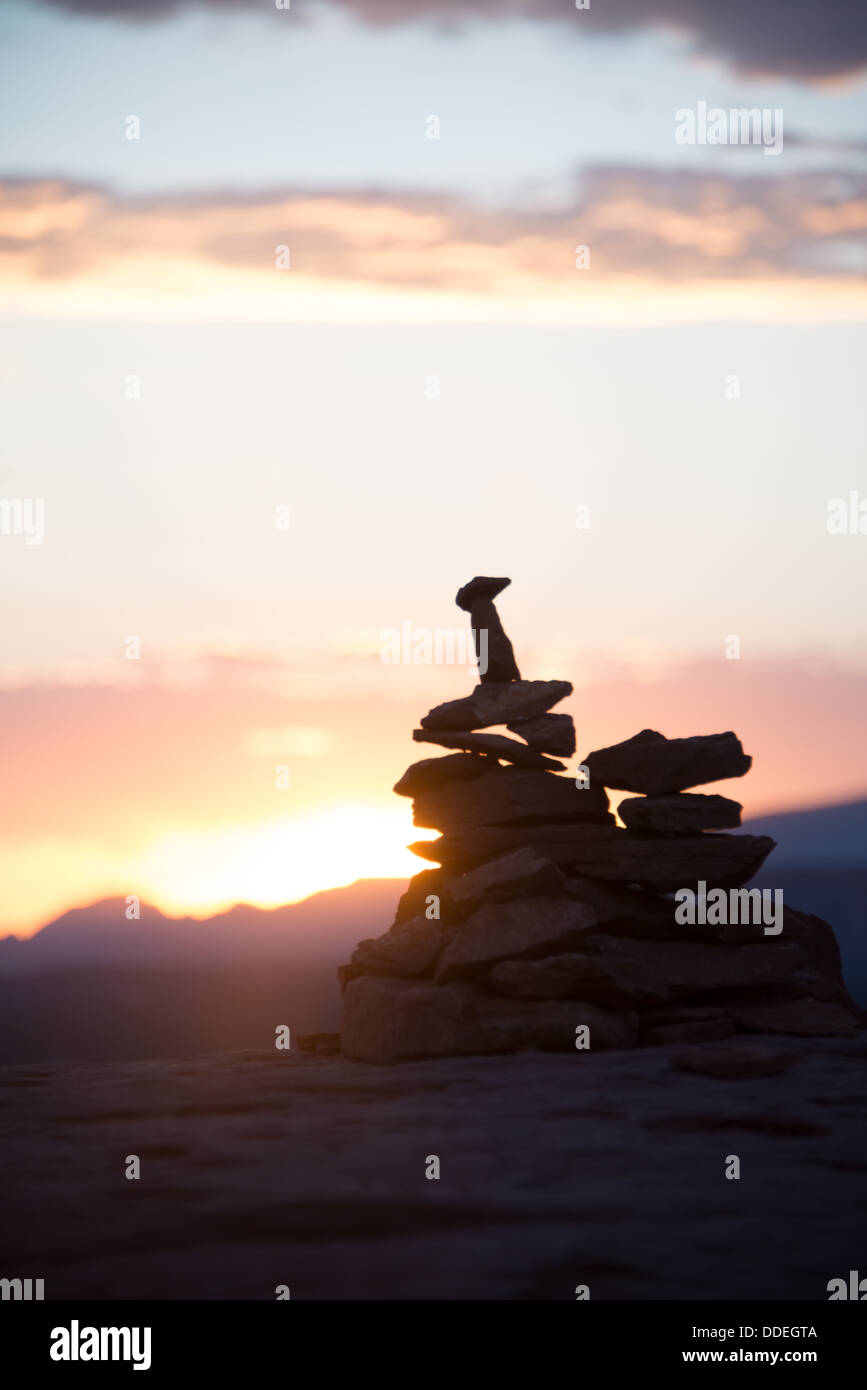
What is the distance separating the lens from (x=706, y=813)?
15.7 m

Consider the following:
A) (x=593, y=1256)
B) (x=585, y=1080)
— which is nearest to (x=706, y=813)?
(x=585, y=1080)

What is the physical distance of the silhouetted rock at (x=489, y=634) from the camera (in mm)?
16984

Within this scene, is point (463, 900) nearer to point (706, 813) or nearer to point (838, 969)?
point (706, 813)

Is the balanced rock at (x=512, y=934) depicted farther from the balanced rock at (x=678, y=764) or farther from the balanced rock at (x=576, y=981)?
the balanced rock at (x=678, y=764)

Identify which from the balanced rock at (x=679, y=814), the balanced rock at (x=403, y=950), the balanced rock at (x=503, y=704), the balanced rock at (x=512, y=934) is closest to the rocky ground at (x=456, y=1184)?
the balanced rock at (x=512, y=934)

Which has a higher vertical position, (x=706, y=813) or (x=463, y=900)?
(x=706, y=813)

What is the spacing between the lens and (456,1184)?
7195 millimetres

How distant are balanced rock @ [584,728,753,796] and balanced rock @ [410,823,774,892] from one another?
2.18 feet

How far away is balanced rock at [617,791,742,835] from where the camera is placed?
15539mm

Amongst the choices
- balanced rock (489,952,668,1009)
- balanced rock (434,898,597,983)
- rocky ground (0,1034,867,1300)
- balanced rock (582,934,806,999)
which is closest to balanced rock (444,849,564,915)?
balanced rock (434,898,597,983)

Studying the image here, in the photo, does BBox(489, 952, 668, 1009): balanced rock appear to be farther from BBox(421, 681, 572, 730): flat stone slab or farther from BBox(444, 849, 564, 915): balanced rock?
BBox(421, 681, 572, 730): flat stone slab

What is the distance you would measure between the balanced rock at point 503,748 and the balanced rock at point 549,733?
12cm

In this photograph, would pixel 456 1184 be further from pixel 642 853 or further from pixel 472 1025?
pixel 642 853
